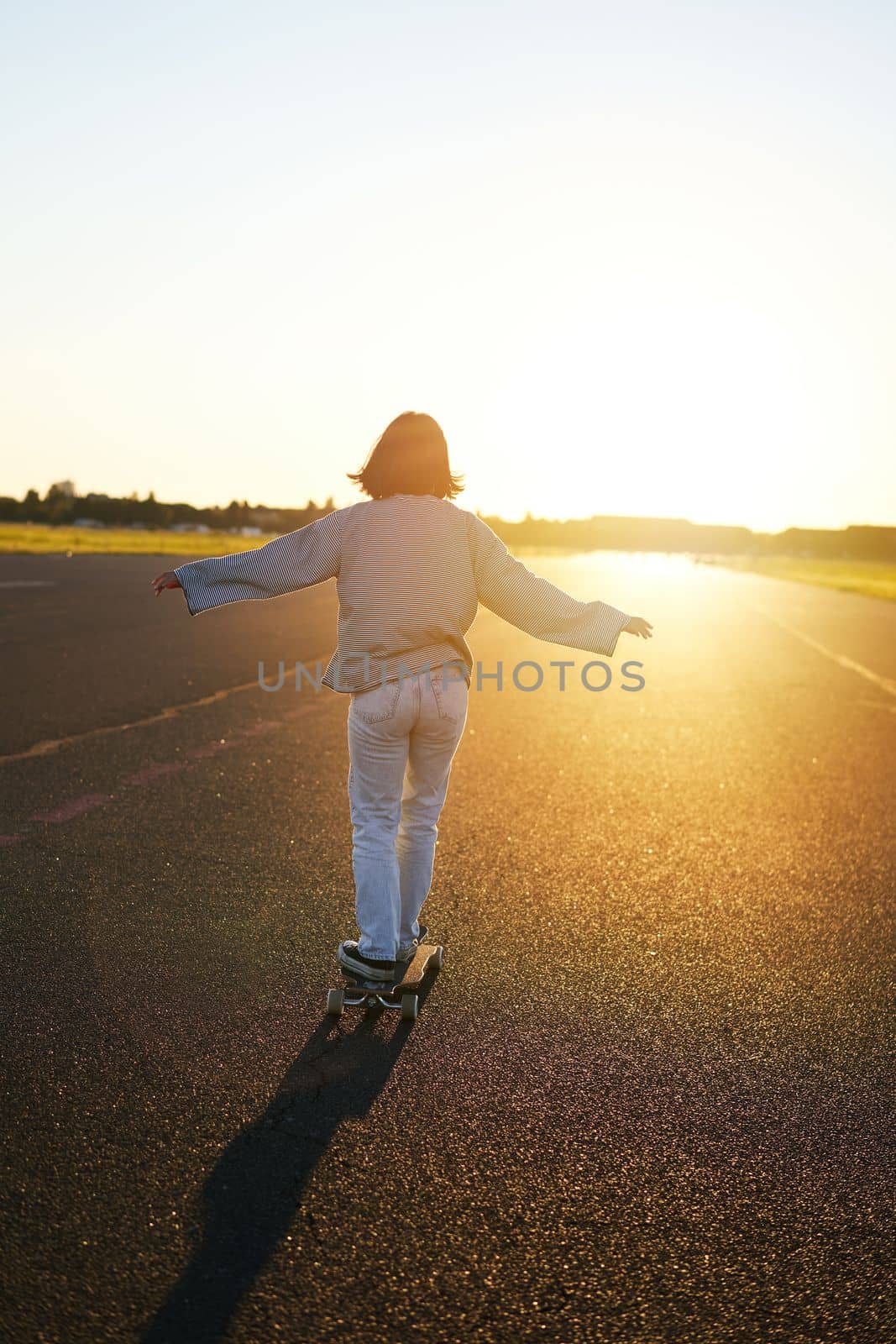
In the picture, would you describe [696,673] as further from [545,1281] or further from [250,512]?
[250,512]

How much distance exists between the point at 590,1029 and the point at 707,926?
1.34 m

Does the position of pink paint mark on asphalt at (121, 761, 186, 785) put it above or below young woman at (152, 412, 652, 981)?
below

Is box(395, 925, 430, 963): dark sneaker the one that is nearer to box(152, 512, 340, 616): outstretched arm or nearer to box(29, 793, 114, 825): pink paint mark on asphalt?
box(152, 512, 340, 616): outstretched arm

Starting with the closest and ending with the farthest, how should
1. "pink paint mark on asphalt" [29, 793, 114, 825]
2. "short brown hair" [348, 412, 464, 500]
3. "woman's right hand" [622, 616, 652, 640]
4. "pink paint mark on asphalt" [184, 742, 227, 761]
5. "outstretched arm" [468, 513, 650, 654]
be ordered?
"short brown hair" [348, 412, 464, 500] → "outstretched arm" [468, 513, 650, 654] → "woman's right hand" [622, 616, 652, 640] → "pink paint mark on asphalt" [29, 793, 114, 825] → "pink paint mark on asphalt" [184, 742, 227, 761]

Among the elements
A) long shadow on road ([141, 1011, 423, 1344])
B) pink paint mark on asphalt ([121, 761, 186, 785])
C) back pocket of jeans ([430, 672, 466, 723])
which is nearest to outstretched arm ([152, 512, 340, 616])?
back pocket of jeans ([430, 672, 466, 723])

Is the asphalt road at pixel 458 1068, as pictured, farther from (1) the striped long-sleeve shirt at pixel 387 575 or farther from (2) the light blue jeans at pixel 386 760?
(1) the striped long-sleeve shirt at pixel 387 575

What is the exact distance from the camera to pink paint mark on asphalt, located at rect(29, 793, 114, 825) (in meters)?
6.32

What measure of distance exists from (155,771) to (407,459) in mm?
4503

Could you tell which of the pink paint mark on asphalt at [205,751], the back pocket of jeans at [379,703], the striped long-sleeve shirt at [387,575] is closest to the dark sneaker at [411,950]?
the back pocket of jeans at [379,703]

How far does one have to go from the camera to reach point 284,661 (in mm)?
15391

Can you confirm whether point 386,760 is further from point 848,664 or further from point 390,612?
point 848,664

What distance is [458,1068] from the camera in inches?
139

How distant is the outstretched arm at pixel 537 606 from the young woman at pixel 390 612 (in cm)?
1

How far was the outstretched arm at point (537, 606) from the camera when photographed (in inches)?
158
